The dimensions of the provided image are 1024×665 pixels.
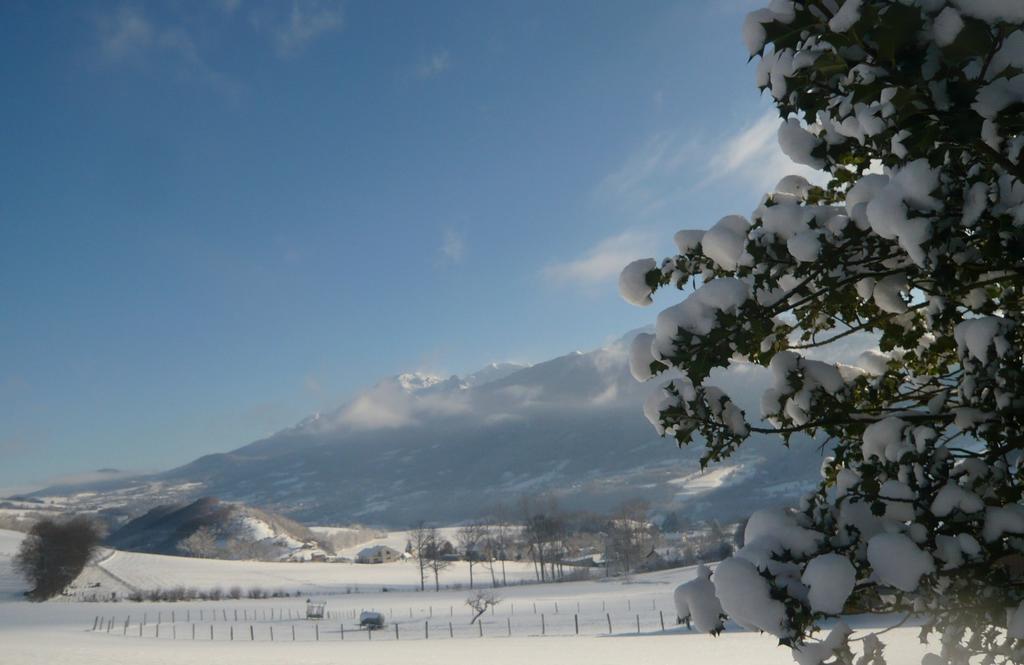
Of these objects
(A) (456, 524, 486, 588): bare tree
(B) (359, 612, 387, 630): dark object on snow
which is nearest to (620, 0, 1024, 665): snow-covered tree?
(B) (359, 612, 387, 630): dark object on snow

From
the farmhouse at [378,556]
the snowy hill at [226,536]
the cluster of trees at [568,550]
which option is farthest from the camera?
the snowy hill at [226,536]

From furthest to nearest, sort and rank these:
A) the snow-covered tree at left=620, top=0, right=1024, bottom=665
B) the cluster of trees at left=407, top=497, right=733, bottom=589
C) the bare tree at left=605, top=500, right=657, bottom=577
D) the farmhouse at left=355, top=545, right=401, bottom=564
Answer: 1. the farmhouse at left=355, top=545, right=401, bottom=564
2. the bare tree at left=605, top=500, right=657, bottom=577
3. the cluster of trees at left=407, top=497, right=733, bottom=589
4. the snow-covered tree at left=620, top=0, right=1024, bottom=665

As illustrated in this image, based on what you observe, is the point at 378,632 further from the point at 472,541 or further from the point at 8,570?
the point at 472,541

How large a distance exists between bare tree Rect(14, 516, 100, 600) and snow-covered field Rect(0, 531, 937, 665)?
291 cm

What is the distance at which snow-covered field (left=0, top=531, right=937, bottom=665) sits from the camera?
85.5ft

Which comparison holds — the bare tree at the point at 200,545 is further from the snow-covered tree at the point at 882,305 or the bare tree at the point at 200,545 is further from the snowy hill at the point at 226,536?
the snow-covered tree at the point at 882,305

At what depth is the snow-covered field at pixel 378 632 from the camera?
26.1m

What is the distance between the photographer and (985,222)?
143 inches

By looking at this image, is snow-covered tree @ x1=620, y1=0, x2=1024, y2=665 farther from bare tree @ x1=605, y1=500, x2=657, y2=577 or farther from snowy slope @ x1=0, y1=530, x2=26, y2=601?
bare tree @ x1=605, y1=500, x2=657, y2=577

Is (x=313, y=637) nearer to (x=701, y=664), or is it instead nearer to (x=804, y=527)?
(x=701, y=664)

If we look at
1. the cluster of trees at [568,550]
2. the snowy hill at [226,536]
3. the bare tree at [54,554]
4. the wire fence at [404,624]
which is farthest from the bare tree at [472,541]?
the wire fence at [404,624]

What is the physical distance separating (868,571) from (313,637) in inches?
1675

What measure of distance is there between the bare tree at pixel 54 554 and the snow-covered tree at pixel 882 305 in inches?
3314

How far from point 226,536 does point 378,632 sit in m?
146
